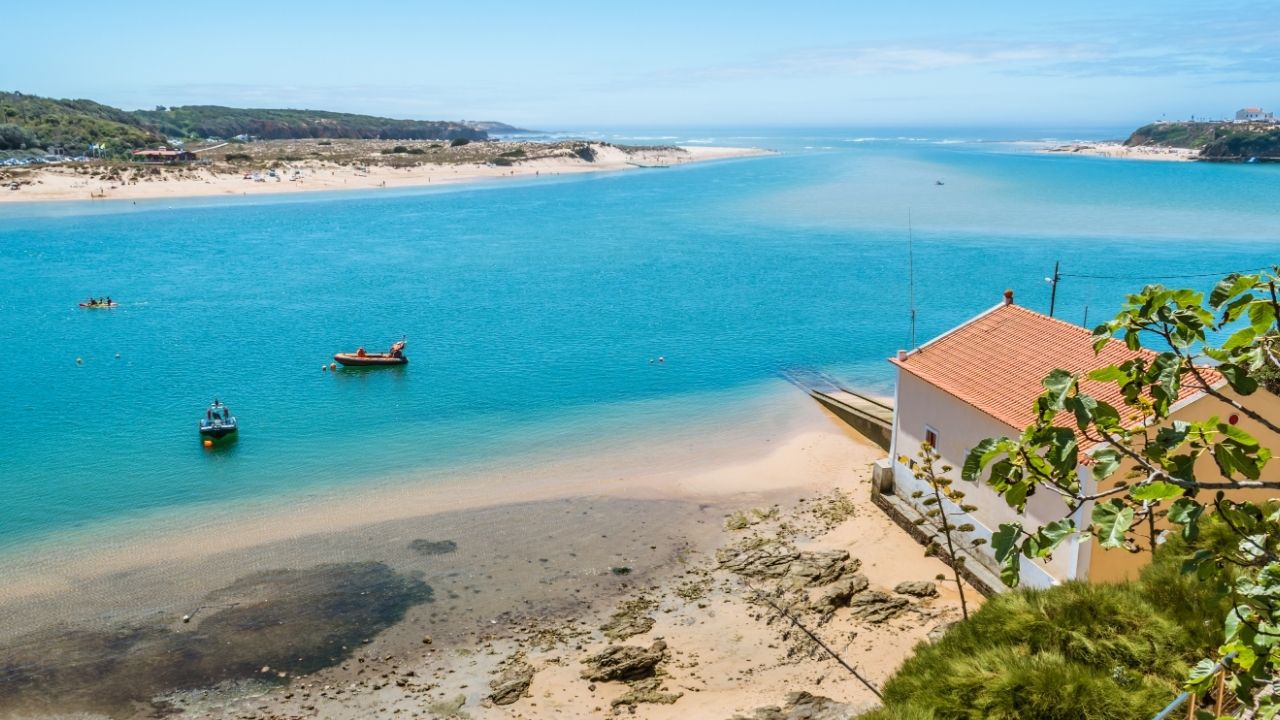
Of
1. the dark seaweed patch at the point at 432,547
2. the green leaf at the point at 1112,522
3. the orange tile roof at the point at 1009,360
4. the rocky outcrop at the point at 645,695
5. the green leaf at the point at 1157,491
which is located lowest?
the dark seaweed patch at the point at 432,547

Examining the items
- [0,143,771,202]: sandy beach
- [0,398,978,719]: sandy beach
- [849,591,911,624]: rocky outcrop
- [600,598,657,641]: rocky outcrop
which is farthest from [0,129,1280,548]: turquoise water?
[849,591,911,624]: rocky outcrop

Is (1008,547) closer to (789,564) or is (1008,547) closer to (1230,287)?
(1230,287)

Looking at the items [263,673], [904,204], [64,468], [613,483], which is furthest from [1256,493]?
[904,204]

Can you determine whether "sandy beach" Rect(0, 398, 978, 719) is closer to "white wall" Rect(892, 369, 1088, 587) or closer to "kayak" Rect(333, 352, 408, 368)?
"white wall" Rect(892, 369, 1088, 587)

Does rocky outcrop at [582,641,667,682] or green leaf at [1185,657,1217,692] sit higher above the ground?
green leaf at [1185,657,1217,692]

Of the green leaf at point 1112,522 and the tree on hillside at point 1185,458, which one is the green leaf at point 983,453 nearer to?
the tree on hillside at point 1185,458

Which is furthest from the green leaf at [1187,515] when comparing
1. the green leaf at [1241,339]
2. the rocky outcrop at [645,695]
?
the rocky outcrop at [645,695]

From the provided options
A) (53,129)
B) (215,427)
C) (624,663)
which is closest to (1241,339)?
(624,663)
